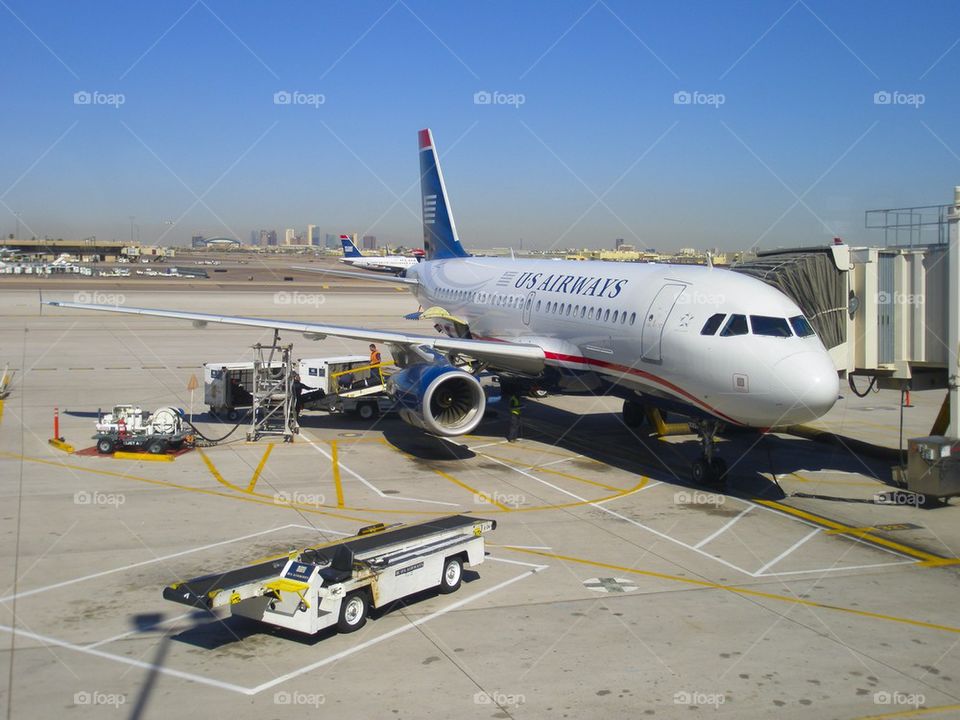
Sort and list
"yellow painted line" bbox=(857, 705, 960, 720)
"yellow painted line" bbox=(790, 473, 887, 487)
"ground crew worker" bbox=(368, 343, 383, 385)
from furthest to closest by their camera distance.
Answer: "ground crew worker" bbox=(368, 343, 383, 385) < "yellow painted line" bbox=(790, 473, 887, 487) < "yellow painted line" bbox=(857, 705, 960, 720)

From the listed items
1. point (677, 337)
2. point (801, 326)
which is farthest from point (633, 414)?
point (801, 326)

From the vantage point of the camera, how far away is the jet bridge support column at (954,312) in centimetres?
1906

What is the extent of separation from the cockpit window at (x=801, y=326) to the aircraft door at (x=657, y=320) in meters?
2.64

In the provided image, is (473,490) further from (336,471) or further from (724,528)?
(724,528)

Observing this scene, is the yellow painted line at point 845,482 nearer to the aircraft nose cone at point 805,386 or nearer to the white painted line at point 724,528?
the white painted line at point 724,528

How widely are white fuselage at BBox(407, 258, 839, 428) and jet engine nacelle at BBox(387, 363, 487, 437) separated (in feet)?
9.71

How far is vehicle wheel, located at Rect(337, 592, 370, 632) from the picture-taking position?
11.6 m

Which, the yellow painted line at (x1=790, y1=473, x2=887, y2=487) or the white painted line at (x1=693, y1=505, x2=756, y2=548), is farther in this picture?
the yellow painted line at (x1=790, y1=473, x2=887, y2=487)

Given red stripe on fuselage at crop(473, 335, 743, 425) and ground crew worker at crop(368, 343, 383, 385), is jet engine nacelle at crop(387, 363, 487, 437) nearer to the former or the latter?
red stripe on fuselage at crop(473, 335, 743, 425)

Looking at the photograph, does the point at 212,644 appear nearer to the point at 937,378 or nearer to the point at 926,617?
the point at 926,617

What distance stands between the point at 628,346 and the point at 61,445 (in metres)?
14.3

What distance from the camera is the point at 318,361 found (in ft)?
95.7

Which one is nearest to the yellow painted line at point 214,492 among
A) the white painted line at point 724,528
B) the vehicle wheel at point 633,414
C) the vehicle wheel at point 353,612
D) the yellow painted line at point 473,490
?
the yellow painted line at point 473,490

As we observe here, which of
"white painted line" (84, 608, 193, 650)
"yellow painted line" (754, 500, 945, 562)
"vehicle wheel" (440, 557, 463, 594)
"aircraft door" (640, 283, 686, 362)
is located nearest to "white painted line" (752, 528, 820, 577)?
"yellow painted line" (754, 500, 945, 562)
